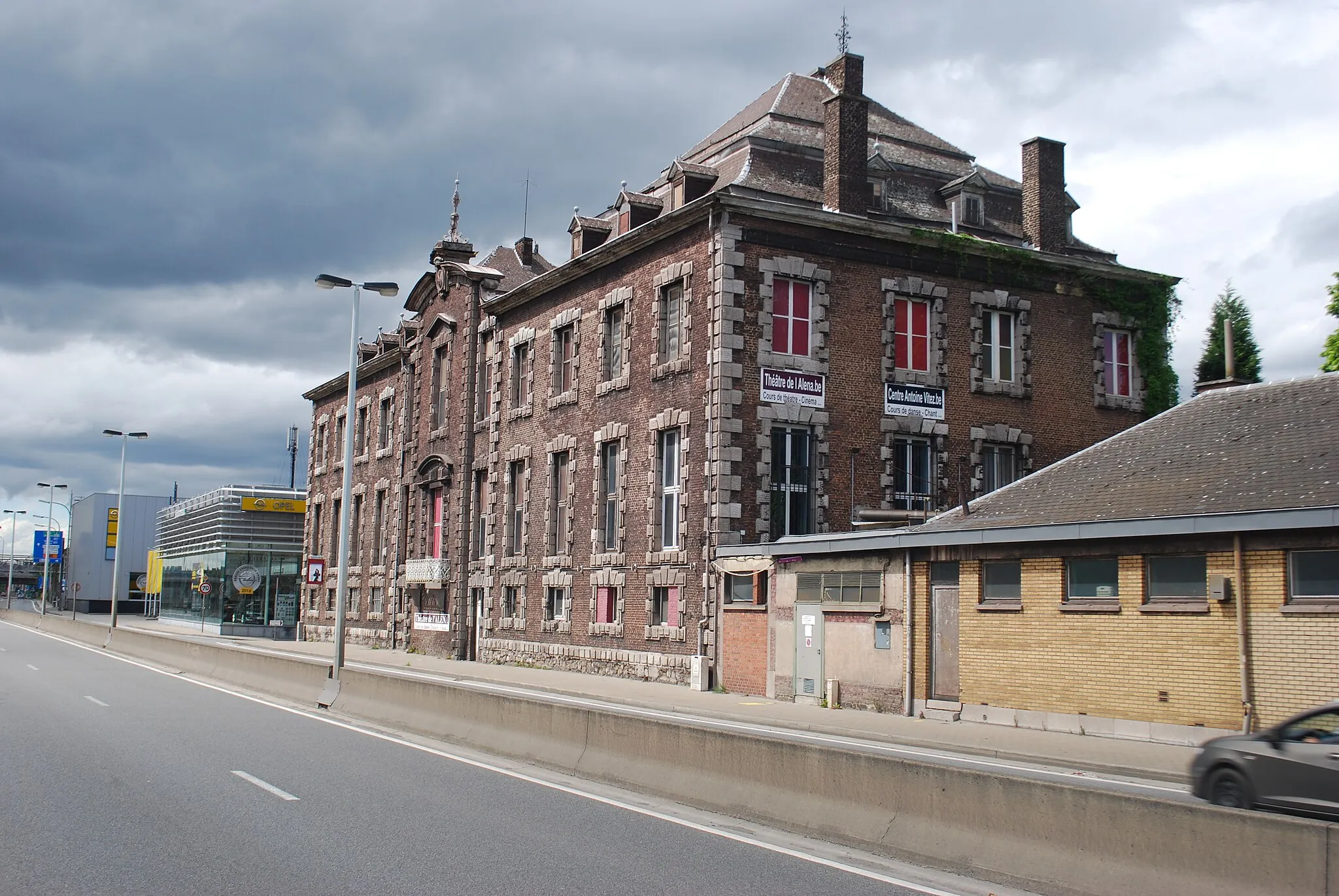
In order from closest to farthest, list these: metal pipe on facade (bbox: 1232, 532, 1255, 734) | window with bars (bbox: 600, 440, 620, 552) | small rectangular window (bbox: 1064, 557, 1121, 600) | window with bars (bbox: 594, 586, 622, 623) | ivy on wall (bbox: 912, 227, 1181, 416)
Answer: metal pipe on facade (bbox: 1232, 532, 1255, 734) < small rectangular window (bbox: 1064, 557, 1121, 600) < ivy on wall (bbox: 912, 227, 1181, 416) < window with bars (bbox: 594, 586, 622, 623) < window with bars (bbox: 600, 440, 620, 552)

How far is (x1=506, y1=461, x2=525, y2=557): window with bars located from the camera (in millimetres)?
42250

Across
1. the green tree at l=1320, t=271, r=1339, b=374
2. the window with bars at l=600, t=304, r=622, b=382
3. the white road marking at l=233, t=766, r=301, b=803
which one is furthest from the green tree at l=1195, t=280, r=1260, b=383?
the white road marking at l=233, t=766, r=301, b=803

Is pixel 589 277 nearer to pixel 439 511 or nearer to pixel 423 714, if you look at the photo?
pixel 439 511

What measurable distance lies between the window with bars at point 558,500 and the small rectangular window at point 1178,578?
2120 cm

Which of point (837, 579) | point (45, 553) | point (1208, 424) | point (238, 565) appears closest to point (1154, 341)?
point (1208, 424)

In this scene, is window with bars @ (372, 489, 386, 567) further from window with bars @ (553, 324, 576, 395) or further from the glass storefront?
window with bars @ (553, 324, 576, 395)

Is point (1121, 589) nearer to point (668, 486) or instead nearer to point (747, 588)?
point (747, 588)

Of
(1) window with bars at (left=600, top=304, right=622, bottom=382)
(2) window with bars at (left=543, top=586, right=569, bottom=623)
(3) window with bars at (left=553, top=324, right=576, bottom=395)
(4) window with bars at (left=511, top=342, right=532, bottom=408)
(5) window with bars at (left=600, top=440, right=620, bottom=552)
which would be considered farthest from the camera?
(4) window with bars at (left=511, top=342, right=532, bottom=408)

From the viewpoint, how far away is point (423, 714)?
19.5 m

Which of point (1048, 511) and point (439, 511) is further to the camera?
point (439, 511)

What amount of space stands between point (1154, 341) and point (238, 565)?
49527mm

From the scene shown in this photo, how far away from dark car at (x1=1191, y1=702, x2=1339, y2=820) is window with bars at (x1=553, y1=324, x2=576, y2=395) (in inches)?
1138

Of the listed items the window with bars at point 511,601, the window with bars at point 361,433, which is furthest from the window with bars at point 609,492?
the window with bars at point 361,433

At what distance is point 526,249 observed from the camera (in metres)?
54.7
